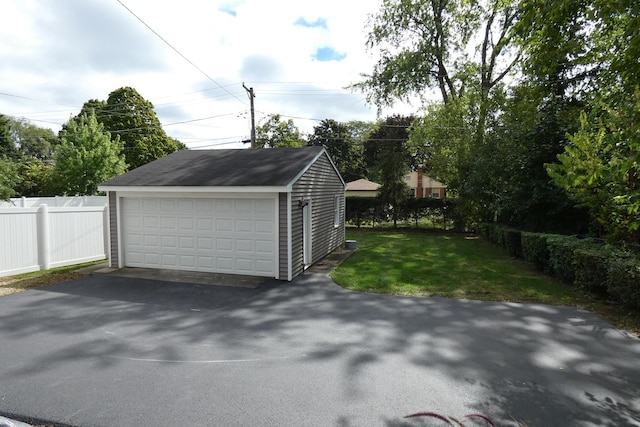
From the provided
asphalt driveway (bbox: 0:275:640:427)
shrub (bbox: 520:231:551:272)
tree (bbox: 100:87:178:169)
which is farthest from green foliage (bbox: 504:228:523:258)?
tree (bbox: 100:87:178:169)

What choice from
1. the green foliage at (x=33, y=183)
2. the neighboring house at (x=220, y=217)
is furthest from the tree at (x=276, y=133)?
the neighboring house at (x=220, y=217)

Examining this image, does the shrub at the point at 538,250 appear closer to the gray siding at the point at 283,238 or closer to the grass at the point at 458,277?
the grass at the point at 458,277

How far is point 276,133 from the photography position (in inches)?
1110

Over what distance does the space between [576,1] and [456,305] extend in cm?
523

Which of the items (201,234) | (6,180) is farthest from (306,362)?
(6,180)

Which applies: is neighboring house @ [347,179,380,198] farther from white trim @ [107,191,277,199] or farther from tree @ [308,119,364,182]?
white trim @ [107,191,277,199]

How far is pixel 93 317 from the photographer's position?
5.76 m

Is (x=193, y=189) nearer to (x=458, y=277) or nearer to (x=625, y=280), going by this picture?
(x=458, y=277)

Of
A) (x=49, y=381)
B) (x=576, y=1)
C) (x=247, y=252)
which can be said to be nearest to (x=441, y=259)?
(x=247, y=252)

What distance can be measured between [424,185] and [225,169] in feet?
90.6

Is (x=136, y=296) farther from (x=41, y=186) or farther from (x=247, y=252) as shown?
(x=41, y=186)

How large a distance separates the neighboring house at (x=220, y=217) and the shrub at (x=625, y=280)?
6.33 m

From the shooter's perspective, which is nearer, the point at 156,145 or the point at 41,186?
the point at 41,186

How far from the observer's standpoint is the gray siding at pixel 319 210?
28.4ft
